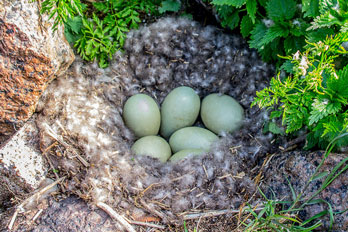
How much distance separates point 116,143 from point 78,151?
29 centimetres

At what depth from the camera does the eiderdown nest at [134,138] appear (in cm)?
235

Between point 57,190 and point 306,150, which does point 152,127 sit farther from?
point 306,150

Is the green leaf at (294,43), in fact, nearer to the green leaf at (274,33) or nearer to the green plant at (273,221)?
the green leaf at (274,33)

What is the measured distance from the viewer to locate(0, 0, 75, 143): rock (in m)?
2.19

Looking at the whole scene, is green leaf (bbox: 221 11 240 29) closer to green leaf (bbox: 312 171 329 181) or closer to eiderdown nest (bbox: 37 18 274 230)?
eiderdown nest (bbox: 37 18 274 230)

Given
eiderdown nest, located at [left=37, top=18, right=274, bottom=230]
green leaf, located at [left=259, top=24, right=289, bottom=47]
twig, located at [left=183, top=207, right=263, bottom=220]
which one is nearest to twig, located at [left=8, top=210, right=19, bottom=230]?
eiderdown nest, located at [left=37, top=18, right=274, bottom=230]

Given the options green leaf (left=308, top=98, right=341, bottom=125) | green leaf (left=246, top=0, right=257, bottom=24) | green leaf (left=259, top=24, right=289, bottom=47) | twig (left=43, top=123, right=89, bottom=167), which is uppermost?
green leaf (left=246, top=0, right=257, bottom=24)

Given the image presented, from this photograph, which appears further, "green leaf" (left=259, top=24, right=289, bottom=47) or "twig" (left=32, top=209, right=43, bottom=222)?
"green leaf" (left=259, top=24, right=289, bottom=47)

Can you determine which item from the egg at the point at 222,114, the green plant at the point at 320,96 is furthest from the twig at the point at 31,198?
the green plant at the point at 320,96

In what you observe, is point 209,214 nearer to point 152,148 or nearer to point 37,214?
point 152,148

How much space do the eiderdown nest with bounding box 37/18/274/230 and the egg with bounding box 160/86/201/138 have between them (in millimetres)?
145

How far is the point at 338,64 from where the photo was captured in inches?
91.7

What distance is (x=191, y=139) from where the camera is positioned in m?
2.79

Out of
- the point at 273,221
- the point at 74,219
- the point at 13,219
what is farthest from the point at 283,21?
the point at 13,219
